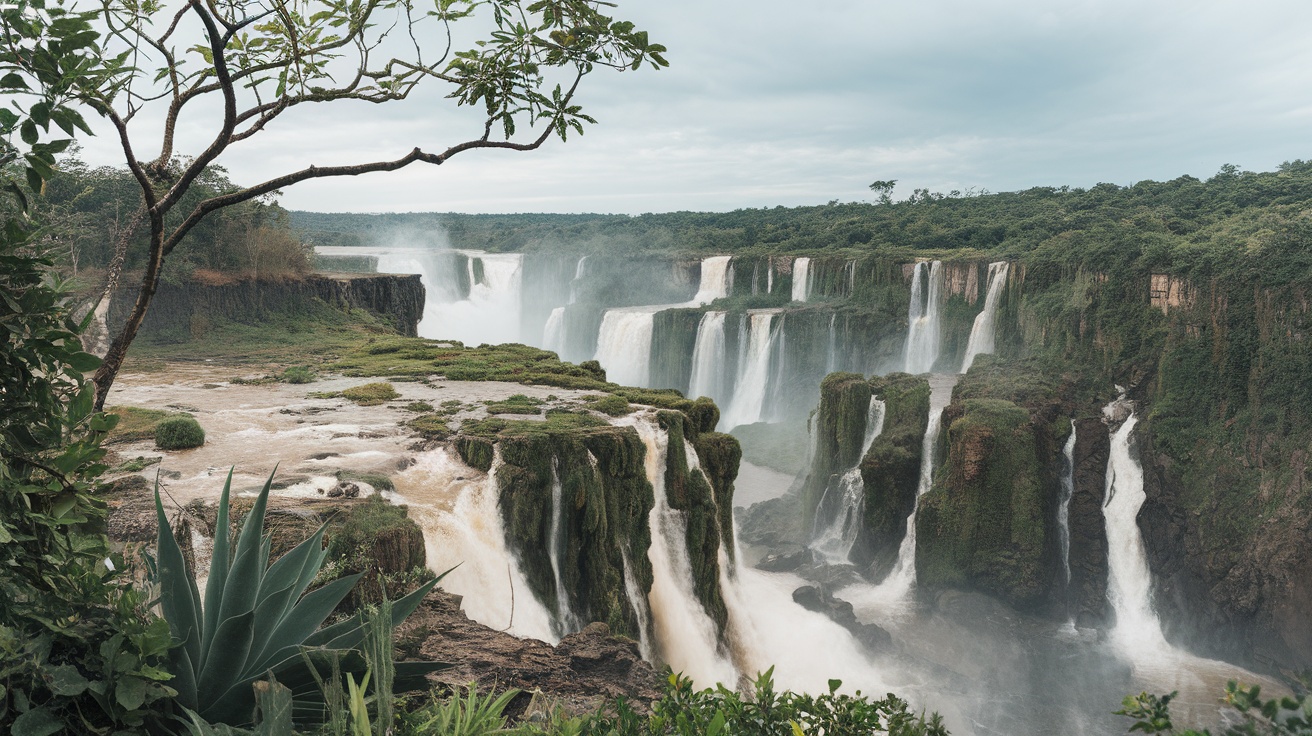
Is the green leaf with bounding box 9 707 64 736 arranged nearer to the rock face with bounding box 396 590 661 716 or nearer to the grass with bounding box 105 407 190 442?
the rock face with bounding box 396 590 661 716

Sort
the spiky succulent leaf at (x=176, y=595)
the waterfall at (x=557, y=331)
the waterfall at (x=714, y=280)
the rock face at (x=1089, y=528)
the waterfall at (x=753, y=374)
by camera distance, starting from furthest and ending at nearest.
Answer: the waterfall at (x=557, y=331), the waterfall at (x=714, y=280), the waterfall at (x=753, y=374), the rock face at (x=1089, y=528), the spiky succulent leaf at (x=176, y=595)

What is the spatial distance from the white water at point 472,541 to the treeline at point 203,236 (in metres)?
18.8

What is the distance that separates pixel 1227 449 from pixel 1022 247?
56.3ft

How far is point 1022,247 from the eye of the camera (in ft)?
127

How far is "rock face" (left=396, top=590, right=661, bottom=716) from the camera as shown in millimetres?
5820

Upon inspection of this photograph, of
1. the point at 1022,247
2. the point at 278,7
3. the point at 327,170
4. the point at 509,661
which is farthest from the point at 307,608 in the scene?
the point at 1022,247

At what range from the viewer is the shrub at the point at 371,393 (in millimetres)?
16500

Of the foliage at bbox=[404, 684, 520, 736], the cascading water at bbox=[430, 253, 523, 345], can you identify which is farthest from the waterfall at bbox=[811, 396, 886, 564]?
the cascading water at bbox=[430, 253, 523, 345]

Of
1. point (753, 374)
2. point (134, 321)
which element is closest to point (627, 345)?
point (753, 374)

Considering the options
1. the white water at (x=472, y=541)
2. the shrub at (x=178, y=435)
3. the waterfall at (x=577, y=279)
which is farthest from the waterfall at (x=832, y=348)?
the shrub at (x=178, y=435)

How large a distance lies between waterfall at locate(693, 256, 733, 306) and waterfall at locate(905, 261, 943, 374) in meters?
11.2

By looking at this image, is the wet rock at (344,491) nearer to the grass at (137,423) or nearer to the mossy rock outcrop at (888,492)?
the grass at (137,423)

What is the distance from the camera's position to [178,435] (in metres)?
12.1

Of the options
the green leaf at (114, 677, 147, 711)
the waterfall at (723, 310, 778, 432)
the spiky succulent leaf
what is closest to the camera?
the green leaf at (114, 677, 147, 711)
